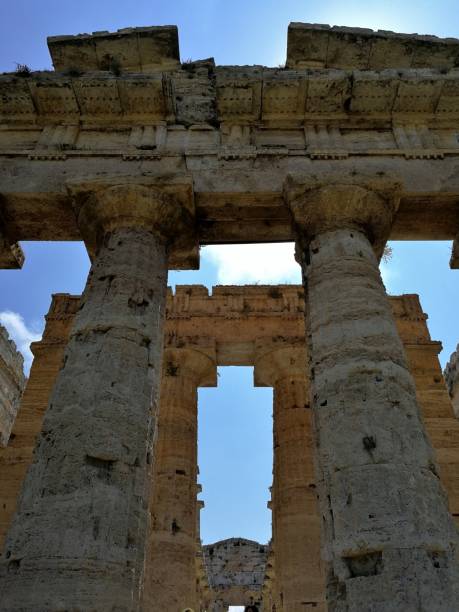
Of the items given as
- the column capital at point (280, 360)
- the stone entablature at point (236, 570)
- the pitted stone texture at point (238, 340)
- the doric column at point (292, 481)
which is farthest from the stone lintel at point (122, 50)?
the stone entablature at point (236, 570)

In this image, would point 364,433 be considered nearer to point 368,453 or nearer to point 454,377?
point 368,453

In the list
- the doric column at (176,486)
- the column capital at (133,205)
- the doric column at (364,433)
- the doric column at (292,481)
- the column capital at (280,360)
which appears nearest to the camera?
the doric column at (364,433)

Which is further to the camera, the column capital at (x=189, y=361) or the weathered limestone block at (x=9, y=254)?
the column capital at (x=189, y=361)

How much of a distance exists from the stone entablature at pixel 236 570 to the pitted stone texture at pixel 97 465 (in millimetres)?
17535

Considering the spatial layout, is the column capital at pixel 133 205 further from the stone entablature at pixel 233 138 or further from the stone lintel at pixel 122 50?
the stone lintel at pixel 122 50

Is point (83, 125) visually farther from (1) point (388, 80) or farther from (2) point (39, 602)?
(2) point (39, 602)

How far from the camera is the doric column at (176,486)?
392 inches

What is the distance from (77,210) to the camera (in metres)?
8.31

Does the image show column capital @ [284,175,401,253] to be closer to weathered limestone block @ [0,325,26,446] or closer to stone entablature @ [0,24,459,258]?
stone entablature @ [0,24,459,258]

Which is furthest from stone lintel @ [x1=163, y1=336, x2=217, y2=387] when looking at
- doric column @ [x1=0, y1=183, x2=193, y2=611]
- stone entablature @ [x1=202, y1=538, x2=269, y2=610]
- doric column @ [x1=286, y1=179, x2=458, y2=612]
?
stone entablature @ [x1=202, y1=538, x2=269, y2=610]

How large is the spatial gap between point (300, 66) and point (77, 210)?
223 inches

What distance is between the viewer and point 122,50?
1086 centimetres

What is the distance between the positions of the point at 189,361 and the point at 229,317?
1.67 meters

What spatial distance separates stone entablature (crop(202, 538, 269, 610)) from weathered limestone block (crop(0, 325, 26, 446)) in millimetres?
10236
